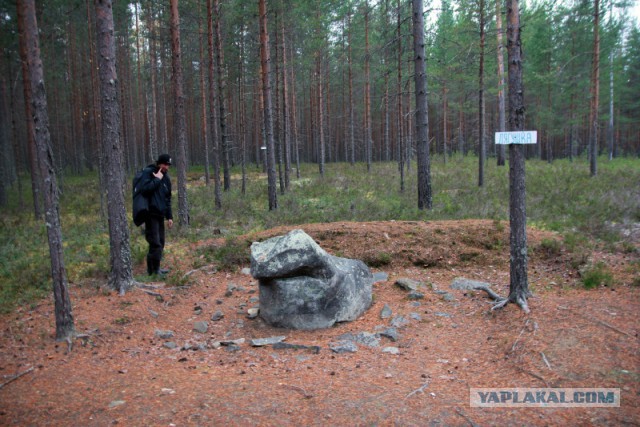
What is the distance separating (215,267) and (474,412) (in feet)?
21.9

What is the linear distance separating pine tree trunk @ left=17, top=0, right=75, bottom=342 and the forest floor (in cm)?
38

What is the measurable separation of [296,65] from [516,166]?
25351mm

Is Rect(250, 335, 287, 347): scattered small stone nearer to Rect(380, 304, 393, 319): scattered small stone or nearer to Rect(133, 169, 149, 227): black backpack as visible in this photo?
Rect(380, 304, 393, 319): scattered small stone

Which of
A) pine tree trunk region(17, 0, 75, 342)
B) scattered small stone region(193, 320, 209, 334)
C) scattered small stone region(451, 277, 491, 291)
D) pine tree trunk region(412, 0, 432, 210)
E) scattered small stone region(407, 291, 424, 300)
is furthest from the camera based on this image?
pine tree trunk region(412, 0, 432, 210)

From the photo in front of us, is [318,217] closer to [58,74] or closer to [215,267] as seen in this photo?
[215,267]

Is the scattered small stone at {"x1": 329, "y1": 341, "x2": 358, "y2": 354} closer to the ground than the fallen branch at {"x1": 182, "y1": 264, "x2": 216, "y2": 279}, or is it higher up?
closer to the ground

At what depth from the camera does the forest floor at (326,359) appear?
4.10m

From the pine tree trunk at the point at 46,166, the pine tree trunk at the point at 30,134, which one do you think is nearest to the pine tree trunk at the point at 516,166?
the pine tree trunk at the point at 46,166

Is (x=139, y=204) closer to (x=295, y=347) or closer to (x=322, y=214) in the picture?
(x=295, y=347)

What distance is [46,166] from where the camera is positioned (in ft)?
17.3

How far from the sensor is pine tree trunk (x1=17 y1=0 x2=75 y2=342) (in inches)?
203

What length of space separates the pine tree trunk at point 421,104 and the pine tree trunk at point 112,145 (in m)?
8.38

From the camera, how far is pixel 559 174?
2045 cm

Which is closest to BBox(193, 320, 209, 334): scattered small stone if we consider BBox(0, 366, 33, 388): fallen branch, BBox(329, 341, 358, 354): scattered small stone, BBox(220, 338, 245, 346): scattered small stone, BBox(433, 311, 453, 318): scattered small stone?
BBox(220, 338, 245, 346): scattered small stone
